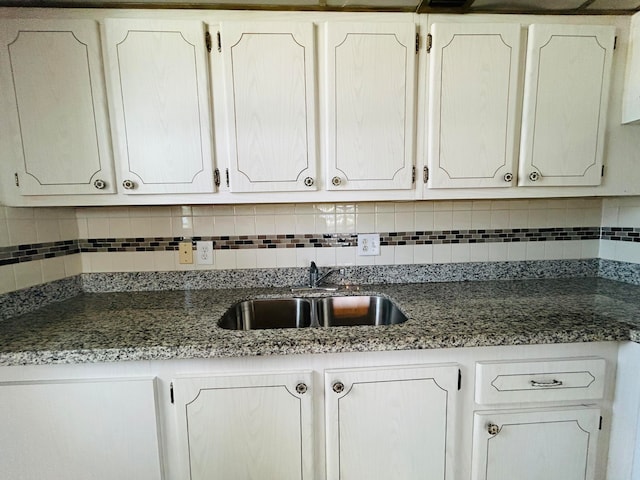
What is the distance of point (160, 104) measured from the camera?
3.49 ft

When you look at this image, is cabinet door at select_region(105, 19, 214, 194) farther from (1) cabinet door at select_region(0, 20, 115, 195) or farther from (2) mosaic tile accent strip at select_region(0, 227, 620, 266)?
(2) mosaic tile accent strip at select_region(0, 227, 620, 266)

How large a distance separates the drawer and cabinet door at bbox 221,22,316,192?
3.02 ft

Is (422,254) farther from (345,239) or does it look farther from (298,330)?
(298,330)

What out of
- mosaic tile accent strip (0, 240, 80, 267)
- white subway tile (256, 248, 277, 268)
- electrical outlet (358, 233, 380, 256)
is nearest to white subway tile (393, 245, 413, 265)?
electrical outlet (358, 233, 380, 256)

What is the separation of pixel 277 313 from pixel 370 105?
1.00 metres

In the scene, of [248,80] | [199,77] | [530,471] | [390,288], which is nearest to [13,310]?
[199,77]

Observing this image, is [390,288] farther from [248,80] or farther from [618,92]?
[618,92]

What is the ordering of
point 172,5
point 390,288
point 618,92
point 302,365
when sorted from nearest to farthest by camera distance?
1. point 302,365
2. point 172,5
3. point 618,92
4. point 390,288

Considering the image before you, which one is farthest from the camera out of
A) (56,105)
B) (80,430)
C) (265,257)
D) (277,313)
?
(265,257)

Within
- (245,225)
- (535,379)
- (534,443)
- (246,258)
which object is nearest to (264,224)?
(245,225)

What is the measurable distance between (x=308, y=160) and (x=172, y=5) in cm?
75

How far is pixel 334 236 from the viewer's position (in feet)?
4.75

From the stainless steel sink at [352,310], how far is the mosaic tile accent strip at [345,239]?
287 millimetres

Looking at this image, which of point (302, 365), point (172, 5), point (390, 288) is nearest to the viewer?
point (302, 365)
